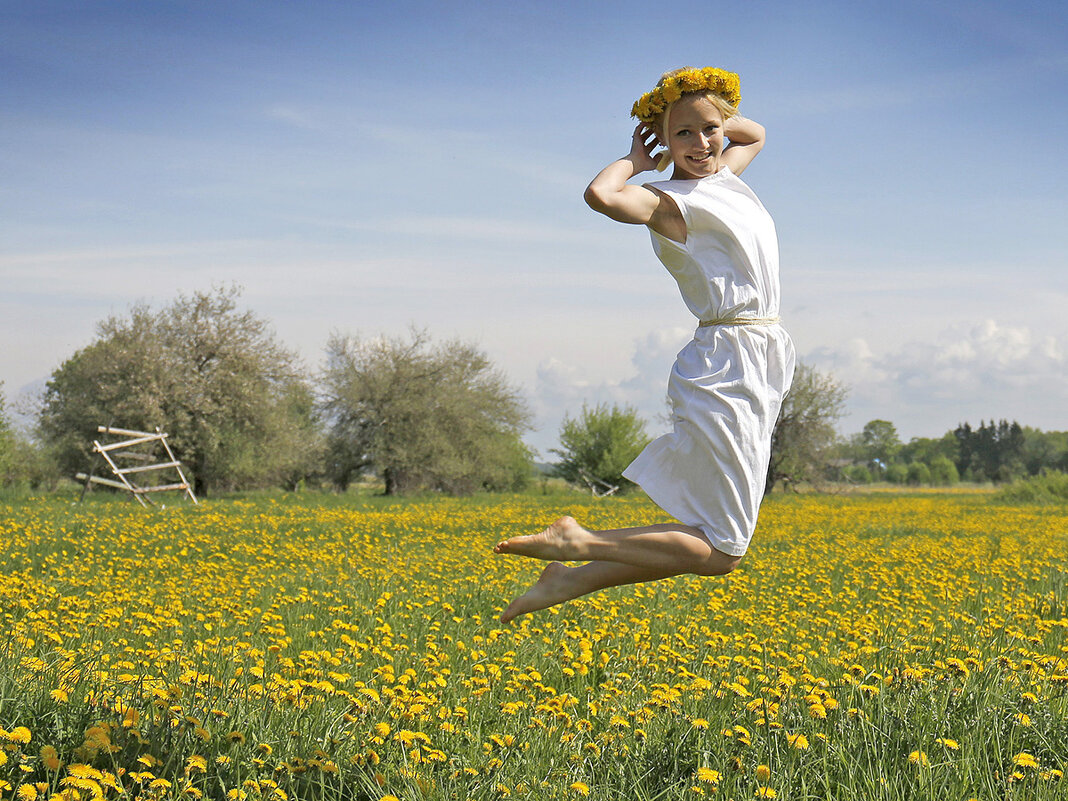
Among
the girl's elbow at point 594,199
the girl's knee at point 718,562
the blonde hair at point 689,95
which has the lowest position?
the girl's knee at point 718,562

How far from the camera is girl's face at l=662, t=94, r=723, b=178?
3.62m

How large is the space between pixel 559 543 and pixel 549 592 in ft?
1.12

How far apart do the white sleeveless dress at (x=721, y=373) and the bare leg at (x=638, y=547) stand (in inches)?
2.8

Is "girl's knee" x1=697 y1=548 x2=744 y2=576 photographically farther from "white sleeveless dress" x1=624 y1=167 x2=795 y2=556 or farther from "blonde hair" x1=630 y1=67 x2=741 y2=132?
"blonde hair" x1=630 y1=67 x2=741 y2=132

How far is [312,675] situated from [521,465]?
41363 millimetres

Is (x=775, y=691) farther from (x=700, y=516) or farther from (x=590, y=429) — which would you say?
(x=590, y=429)

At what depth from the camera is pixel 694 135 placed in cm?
366

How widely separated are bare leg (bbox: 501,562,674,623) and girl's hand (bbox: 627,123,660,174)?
5.07ft

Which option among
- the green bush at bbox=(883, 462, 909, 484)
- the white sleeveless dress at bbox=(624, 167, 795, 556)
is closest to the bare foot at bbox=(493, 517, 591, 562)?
the white sleeveless dress at bbox=(624, 167, 795, 556)

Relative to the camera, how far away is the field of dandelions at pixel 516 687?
3484 millimetres

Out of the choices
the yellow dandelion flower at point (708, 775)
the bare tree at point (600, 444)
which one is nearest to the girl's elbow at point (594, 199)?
the yellow dandelion flower at point (708, 775)

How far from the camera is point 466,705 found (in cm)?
440

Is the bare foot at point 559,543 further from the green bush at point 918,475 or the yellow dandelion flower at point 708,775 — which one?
the green bush at point 918,475

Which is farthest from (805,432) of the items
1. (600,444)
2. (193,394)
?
(193,394)
